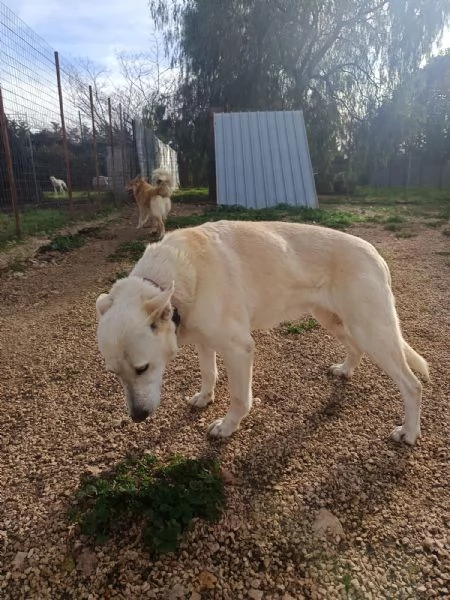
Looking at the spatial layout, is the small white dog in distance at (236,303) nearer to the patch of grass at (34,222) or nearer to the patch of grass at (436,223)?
the patch of grass at (34,222)

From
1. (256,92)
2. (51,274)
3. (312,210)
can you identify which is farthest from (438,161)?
(51,274)

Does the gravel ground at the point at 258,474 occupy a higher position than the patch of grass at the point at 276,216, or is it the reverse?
the patch of grass at the point at 276,216

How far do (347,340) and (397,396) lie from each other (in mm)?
528

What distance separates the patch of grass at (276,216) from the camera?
996 cm

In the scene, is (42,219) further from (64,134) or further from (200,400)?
(200,400)

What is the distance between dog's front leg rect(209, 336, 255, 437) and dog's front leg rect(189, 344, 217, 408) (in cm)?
29

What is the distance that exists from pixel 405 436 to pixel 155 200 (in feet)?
25.1

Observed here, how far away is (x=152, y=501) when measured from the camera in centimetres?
208

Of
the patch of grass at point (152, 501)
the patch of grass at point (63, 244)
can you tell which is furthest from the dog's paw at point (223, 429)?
the patch of grass at point (63, 244)

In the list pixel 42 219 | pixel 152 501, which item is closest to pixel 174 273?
pixel 152 501

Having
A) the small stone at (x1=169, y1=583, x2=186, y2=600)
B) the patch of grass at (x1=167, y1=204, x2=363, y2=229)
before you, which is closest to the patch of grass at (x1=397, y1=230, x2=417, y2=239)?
the patch of grass at (x1=167, y1=204, x2=363, y2=229)

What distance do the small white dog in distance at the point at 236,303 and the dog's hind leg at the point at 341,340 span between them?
0.33 metres

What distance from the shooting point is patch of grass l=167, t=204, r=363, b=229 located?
9961 mm

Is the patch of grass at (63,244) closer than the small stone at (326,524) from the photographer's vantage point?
No
